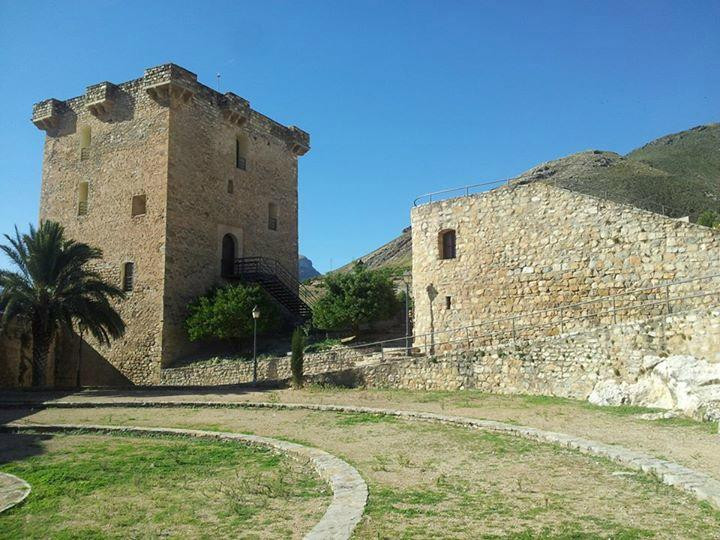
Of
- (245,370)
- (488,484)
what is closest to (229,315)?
(245,370)

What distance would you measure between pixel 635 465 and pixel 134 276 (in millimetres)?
21934

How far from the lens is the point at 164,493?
6.14 meters

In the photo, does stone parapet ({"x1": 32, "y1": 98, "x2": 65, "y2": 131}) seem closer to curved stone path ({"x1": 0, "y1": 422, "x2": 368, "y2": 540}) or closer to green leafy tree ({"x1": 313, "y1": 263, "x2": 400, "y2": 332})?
green leafy tree ({"x1": 313, "y1": 263, "x2": 400, "y2": 332})

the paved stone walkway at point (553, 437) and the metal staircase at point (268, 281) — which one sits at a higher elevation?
the metal staircase at point (268, 281)

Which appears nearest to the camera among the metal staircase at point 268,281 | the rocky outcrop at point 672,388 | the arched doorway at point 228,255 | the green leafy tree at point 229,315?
the rocky outcrop at point 672,388

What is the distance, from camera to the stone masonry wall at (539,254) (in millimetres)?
14883

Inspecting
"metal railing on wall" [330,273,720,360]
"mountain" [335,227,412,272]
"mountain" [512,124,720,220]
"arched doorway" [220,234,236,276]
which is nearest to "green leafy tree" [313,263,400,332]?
"metal railing on wall" [330,273,720,360]

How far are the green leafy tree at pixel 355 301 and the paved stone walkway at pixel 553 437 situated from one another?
8780 millimetres

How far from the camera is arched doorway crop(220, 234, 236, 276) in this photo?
2636 cm

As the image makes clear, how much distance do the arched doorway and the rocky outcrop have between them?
1789cm

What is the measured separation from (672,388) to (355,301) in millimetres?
12954

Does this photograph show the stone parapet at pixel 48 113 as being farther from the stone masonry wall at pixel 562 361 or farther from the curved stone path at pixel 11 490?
the curved stone path at pixel 11 490

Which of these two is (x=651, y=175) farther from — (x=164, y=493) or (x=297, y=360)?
(x=164, y=493)

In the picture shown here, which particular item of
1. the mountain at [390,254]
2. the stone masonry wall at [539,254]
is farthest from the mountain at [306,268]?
the stone masonry wall at [539,254]
